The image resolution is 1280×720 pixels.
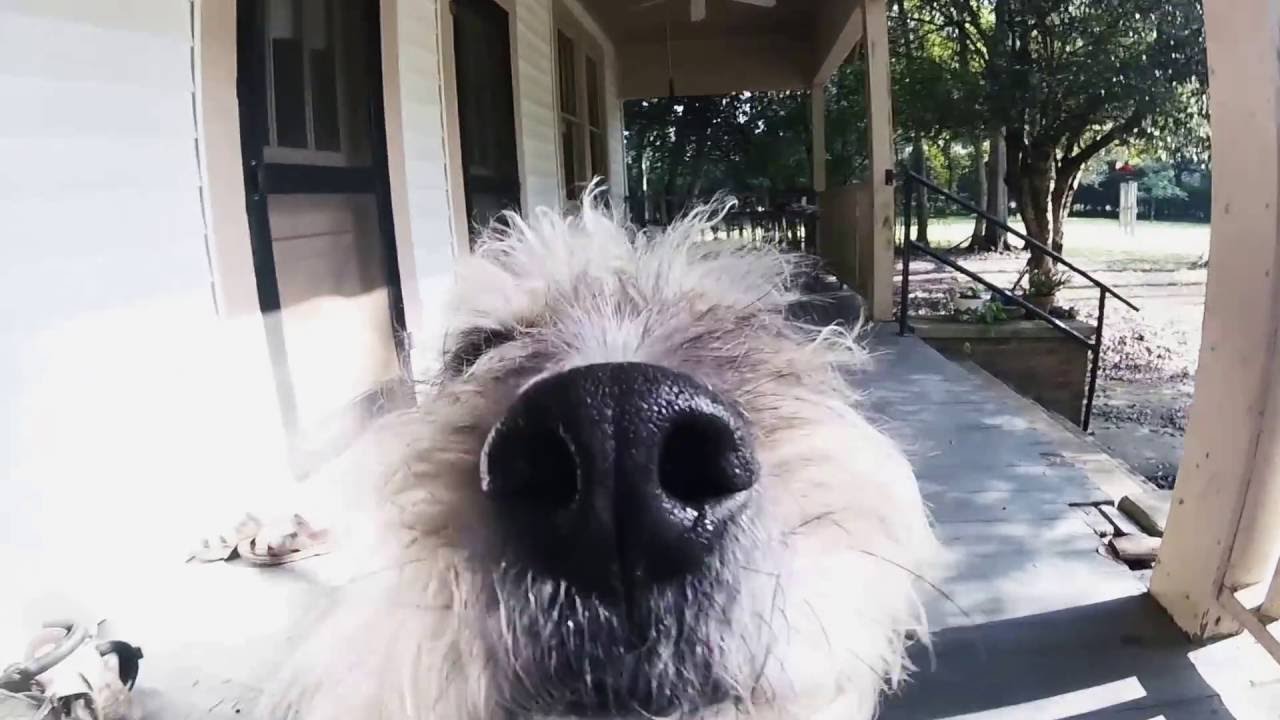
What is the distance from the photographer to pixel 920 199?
465 inches

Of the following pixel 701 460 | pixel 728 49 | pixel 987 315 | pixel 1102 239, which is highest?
pixel 728 49

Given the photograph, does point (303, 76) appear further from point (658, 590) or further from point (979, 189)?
point (979, 189)

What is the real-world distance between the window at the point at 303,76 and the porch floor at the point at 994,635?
1.65 meters

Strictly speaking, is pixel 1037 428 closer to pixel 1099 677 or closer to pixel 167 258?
pixel 1099 677

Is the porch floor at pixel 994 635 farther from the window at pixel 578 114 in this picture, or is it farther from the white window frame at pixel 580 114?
the window at pixel 578 114

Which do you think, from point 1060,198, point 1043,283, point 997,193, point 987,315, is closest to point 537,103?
point 987,315

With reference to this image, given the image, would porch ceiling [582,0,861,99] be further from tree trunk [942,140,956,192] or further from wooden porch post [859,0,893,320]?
tree trunk [942,140,956,192]

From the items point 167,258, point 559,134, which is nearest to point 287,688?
point 167,258

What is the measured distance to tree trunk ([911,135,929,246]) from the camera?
11.8m

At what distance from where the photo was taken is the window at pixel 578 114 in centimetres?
888

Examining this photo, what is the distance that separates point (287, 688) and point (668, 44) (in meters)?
11.9

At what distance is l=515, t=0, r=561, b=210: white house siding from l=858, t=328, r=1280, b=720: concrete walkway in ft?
11.9

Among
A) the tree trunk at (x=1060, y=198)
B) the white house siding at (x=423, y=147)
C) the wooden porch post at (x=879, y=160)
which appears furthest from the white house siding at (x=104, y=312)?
the tree trunk at (x=1060, y=198)

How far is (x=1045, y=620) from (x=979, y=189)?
14707 mm
